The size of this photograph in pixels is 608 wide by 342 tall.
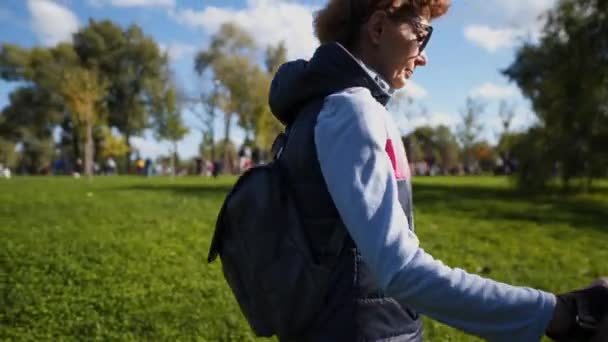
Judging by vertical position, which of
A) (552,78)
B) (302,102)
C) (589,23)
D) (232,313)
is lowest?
Result: (232,313)

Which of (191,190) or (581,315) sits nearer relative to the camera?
(581,315)

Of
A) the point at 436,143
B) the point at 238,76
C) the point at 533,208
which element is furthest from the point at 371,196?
the point at 436,143

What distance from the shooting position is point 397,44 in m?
1.62

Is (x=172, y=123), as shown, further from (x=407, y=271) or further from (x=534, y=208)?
(x=407, y=271)

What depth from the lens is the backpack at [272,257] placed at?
1.46m

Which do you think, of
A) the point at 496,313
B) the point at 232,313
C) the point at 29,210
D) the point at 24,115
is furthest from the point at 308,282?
the point at 24,115

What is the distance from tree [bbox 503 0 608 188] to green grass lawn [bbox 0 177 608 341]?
708 cm

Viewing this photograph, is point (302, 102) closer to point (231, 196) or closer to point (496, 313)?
point (231, 196)

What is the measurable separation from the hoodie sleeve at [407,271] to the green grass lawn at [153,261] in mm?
3979

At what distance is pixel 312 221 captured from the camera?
4.89 feet

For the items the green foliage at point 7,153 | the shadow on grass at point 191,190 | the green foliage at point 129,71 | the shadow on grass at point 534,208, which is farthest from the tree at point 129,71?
the shadow on grass at point 534,208

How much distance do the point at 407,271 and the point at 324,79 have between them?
0.54 metres

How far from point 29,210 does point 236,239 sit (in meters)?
10.6

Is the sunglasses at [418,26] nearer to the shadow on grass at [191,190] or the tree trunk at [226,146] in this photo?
the shadow on grass at [191,190]
